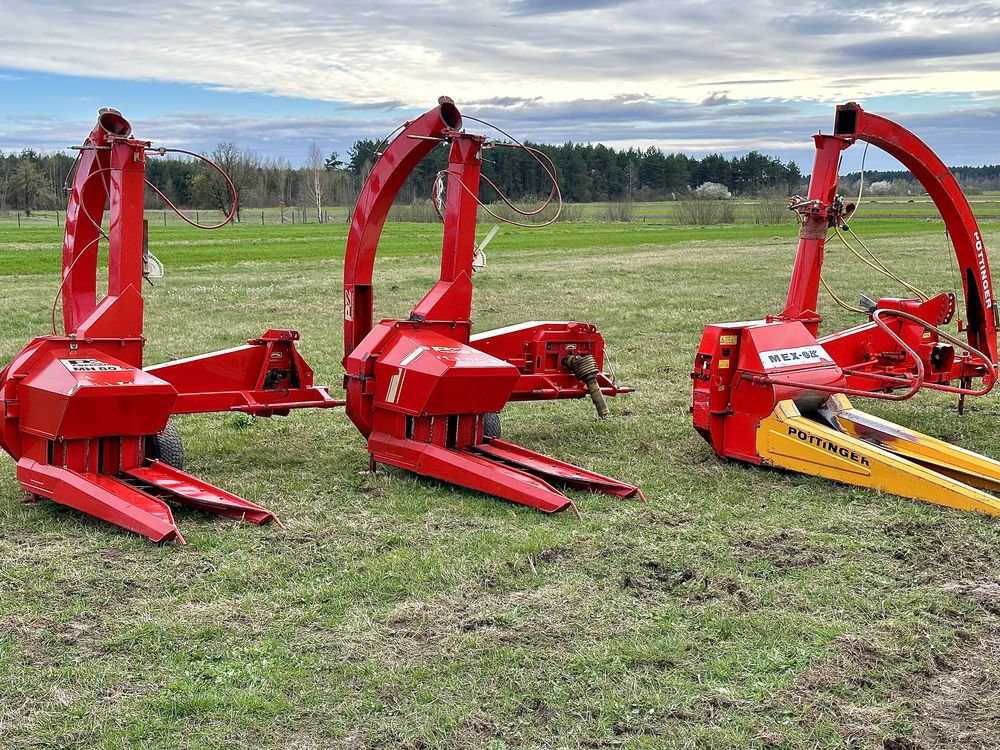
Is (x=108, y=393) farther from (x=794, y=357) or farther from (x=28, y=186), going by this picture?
(x=28, y=186)

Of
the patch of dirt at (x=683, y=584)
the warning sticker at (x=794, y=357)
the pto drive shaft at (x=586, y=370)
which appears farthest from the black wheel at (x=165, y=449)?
the warning sticker at (x=794, y=357)

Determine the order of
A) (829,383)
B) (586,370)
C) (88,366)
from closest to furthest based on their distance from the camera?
(88,366), (829,383), (586,370)

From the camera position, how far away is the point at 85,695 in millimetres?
3898

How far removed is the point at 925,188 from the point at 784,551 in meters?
4.18

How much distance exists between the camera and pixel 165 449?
22.6 feet

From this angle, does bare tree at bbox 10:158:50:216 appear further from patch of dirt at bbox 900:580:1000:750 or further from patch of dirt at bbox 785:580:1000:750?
patch of dirt at bbox 900:580:1000:750

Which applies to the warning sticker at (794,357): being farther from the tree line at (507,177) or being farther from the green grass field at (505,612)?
the tree line at (507,177)

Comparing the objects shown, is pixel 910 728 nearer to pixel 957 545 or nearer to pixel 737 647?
pixel 737 647

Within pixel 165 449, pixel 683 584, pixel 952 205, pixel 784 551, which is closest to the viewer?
pixel 683 584

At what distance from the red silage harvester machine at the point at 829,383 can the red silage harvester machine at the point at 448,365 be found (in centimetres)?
117

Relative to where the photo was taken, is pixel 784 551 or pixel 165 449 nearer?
pixel 784 551

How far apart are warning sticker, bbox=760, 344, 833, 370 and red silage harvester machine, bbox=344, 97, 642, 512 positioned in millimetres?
1448

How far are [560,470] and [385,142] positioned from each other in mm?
2700

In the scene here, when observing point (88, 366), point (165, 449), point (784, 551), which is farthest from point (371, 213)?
point (784, 551)
